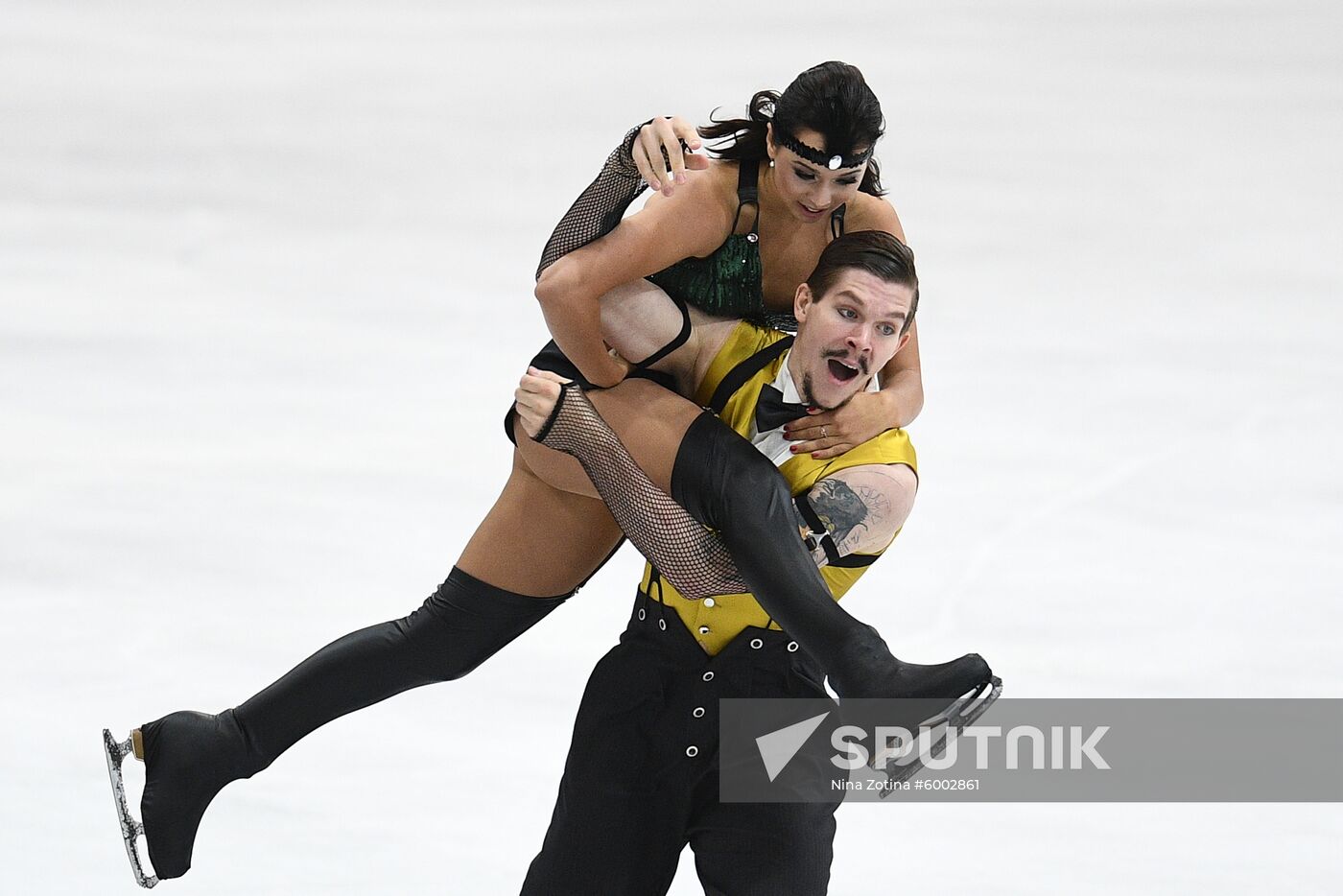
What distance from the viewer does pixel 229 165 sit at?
687 cm

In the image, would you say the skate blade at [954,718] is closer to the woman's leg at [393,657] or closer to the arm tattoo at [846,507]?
the arm tattoo at [846,507]

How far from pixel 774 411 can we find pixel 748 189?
0.34 m

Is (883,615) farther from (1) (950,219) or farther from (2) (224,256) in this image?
(2) (224,256)

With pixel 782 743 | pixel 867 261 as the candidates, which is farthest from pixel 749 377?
pixel 782 743

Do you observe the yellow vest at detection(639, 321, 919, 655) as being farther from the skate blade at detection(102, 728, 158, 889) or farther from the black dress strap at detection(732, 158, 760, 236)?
the skate blade at detection(102, 728, 158, 889)

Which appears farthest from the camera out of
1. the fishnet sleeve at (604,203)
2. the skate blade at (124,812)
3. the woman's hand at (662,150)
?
the skate blade at (124,812)

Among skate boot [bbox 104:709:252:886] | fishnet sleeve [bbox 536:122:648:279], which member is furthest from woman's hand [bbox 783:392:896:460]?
skate boot [bbox 104:709:252:886]

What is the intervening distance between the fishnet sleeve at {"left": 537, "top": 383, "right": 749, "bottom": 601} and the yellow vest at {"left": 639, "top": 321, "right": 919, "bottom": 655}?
12 centimetres

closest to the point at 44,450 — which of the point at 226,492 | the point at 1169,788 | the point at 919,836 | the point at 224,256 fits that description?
the point at 226,492

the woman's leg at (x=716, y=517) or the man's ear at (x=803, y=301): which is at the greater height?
the man's ear at (x=803, y=301)

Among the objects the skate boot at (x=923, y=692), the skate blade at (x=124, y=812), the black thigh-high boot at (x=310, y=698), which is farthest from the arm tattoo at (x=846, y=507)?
the skate blade at (x=124, y=812)

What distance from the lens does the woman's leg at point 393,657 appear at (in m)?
3.06

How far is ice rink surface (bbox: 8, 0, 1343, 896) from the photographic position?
12.6 ft

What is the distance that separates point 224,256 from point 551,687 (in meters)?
2.83
